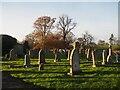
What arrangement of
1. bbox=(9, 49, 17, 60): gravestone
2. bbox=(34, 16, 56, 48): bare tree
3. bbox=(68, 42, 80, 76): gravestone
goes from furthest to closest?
bbox=(34, 16, 56, 48): bare tree < bbox=(9, 49, 17, 60): gravestone < bbox=(68, 42, 80, 76): gravestone

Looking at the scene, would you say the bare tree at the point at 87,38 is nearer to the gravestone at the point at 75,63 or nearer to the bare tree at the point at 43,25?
the bare tree at the point at 43,25

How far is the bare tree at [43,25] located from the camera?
5646cm

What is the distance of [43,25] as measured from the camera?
57.5 metres

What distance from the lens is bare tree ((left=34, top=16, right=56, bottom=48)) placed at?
2223 inches

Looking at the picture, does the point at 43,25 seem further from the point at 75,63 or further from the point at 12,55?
the point at 75,63

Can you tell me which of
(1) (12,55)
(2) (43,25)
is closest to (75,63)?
(1) (12,55)

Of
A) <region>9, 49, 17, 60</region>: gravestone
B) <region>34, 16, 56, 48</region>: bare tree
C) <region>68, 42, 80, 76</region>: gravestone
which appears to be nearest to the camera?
<region>68, 42, 80, 76</region>: gravestone

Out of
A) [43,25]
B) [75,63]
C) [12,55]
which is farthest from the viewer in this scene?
[43,25]

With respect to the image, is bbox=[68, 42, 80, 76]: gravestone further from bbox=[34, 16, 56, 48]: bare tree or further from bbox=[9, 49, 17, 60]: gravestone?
bbox=[34, 16, 56, 48]: bare tree

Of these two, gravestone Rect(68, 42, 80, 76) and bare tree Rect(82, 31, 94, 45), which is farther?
bare tree Rect(82, 31, 94, 45)

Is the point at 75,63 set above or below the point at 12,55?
below

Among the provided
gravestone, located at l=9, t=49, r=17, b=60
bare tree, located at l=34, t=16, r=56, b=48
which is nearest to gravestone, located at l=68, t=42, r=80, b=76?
gravestone, located at l=9, t=49, r=17, b=60

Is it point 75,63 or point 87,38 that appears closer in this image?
point 75,63

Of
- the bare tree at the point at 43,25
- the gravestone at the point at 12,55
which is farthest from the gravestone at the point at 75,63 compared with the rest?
the bare tree at the point at 43,25
